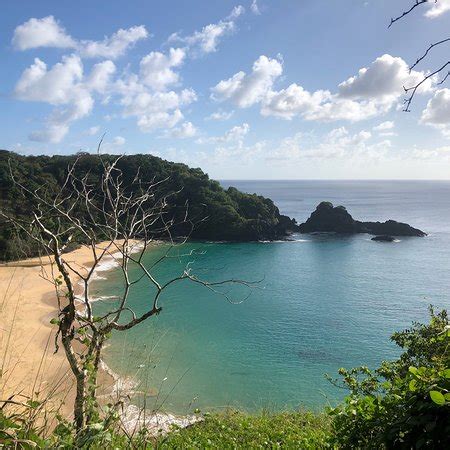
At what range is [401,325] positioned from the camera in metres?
26.0

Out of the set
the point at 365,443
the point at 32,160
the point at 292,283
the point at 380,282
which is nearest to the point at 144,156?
the point at 32,160

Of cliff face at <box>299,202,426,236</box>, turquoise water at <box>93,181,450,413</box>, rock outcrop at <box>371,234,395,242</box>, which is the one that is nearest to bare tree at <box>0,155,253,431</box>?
turquoise water at <box>93,181,450,413</box>

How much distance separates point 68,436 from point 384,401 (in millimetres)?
1933

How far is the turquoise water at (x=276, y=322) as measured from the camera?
17.9 metres

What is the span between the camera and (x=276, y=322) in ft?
86.2

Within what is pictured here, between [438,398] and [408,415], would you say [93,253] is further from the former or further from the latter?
[438,398]

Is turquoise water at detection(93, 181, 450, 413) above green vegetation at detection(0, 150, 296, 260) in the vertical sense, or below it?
below

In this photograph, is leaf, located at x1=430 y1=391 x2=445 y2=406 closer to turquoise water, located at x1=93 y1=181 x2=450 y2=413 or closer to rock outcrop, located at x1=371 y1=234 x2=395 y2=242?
turquoise water, located at x1=93 y1=181 x2=450 y2=413

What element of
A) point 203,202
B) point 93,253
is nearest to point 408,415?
point 93,253

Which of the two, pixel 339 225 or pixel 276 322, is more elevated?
pixel 339 225

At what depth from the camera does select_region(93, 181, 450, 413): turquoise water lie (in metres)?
17.9

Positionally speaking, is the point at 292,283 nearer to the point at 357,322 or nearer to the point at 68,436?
the point at 357,322

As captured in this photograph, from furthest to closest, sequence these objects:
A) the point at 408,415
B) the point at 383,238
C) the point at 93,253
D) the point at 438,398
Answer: the point at 383,238 → the point at 93,253 → the point at 408,415 → the point at 438,398

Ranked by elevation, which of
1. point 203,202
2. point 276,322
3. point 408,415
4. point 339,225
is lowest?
point 276,322
